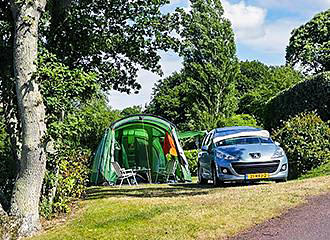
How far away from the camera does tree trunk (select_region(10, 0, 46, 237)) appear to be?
9336 mm

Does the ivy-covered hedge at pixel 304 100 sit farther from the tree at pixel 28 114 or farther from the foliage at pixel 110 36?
the tree at pixel 28 114

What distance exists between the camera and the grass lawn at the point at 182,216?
766 centimetres

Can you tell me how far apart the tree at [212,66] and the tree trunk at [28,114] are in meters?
31.1

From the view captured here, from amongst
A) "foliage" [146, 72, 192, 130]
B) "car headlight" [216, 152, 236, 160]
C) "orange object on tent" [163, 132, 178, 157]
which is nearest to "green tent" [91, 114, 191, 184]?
"orange object on tent" [163, 132, 178, 157]

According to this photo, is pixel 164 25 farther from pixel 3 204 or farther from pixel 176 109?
pixel 176 109

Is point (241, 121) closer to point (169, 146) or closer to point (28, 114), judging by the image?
point (169, 146)

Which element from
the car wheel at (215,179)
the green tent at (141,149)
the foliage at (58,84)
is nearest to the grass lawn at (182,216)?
the foliage at (58,84)

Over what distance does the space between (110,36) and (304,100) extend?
1055 centimetres

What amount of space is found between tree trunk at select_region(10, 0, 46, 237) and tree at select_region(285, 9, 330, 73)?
30.2 m

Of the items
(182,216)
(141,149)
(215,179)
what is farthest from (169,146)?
(182,216)

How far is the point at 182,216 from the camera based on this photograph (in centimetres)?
841

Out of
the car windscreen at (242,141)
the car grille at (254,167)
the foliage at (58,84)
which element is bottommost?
the car grille at (254,167)

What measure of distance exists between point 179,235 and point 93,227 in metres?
1.86

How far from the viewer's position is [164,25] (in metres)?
14.4
